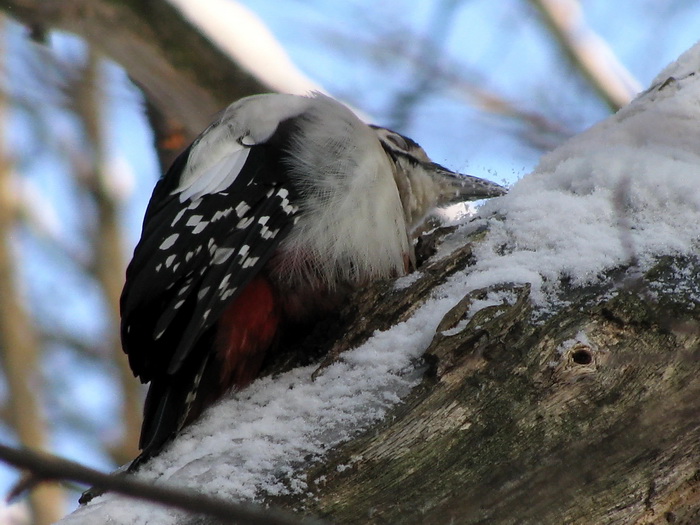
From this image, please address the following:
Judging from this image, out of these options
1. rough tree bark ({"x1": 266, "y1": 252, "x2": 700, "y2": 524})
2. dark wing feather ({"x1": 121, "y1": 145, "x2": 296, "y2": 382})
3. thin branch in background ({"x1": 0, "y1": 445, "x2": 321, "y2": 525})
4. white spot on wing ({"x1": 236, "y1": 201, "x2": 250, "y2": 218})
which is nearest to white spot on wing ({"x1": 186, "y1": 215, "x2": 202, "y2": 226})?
dark wing feather ({"x1": 121, "y1": 145, "x2": 296, "y2": 382})

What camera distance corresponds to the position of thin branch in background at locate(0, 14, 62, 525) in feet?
21.5

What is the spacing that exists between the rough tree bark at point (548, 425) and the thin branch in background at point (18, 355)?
5.36 metres

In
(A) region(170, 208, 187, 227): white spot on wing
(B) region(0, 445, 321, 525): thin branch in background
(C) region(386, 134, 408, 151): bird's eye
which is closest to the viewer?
(B) region(0, 445, 321, 525): thin branch in background

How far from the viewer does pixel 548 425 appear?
165 cm

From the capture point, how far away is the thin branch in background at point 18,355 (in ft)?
21.5

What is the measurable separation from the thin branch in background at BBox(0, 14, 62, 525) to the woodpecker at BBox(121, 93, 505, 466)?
15.2ft

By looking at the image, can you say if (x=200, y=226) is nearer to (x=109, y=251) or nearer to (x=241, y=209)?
(x=241, y=209)

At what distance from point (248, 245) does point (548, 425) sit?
949 mm

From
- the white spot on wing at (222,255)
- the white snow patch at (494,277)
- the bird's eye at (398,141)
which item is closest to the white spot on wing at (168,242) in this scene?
the white spot on wing at (222,255)

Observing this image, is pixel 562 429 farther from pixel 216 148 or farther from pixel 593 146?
pixel 216 148

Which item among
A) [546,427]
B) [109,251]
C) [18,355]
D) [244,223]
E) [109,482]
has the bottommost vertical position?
[546,427]

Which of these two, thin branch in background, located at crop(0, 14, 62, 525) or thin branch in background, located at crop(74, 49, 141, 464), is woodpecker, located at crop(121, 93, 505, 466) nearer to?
thin branch in background, located at crop(74, 49, 141, 464)

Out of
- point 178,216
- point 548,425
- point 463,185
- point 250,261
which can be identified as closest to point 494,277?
point 548,425

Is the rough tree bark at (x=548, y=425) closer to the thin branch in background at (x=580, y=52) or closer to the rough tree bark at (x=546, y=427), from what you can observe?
the rough tree bark at (x=546, y=427)
